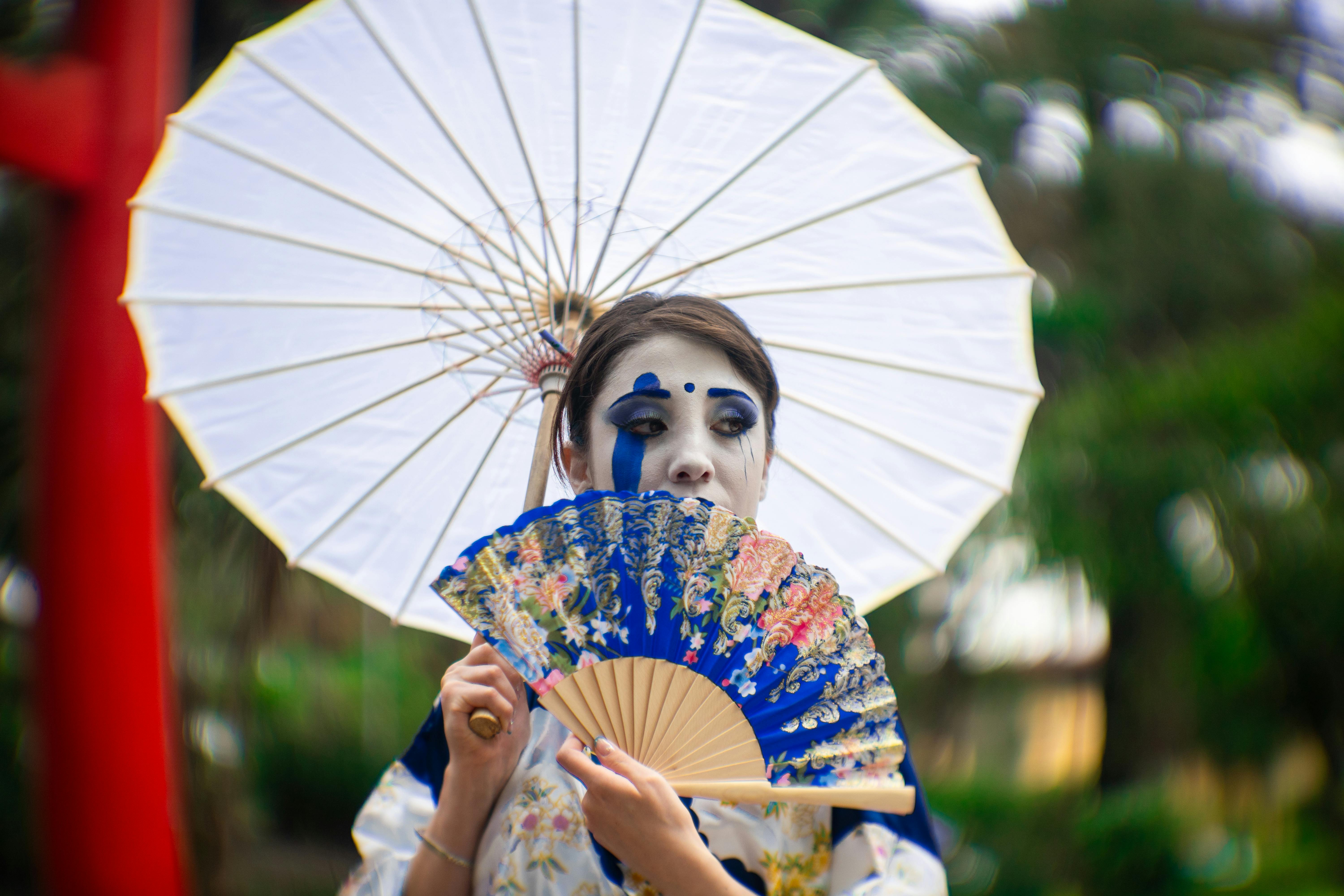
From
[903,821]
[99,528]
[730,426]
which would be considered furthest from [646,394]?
[99,528]

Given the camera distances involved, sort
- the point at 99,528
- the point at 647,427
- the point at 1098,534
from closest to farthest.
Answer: the point at 647,427, the point at 99,528, the point at 1098,534

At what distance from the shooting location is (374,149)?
167 cm

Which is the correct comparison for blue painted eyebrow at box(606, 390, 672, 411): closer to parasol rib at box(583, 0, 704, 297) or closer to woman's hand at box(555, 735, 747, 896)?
parasol rib at box(583, 0, 704, 297)

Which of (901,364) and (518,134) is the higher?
(518,134)

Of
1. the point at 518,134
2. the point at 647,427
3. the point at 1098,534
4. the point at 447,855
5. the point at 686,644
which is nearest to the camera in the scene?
the point at 686,644

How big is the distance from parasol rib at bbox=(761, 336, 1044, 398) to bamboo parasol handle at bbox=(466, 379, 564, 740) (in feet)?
1.38

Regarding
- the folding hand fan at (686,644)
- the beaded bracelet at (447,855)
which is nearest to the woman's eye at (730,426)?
the folding hand fan at (686,644)

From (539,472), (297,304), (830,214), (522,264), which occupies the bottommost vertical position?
(539,472)

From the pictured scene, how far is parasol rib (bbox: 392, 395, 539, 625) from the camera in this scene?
1771mm

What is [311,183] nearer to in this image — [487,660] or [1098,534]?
[487,660]

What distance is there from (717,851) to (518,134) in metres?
1.23

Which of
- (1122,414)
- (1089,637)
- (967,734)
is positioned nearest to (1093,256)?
(1122,414)

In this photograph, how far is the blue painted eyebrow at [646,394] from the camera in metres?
1.52

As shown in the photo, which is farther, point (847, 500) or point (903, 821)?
point (847, 500)
